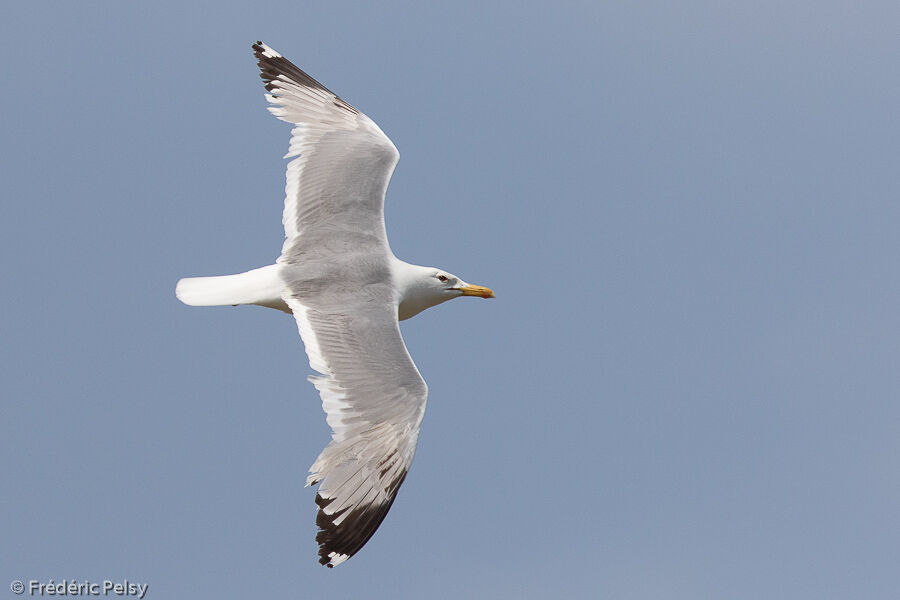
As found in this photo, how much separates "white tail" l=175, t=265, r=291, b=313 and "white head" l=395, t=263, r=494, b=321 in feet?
3.54

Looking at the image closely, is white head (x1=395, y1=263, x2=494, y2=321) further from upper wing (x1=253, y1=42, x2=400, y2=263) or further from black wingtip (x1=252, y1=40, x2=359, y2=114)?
black wingtip (x1=252, y1=40, x2=359, y2=114)

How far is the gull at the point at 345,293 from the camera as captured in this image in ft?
31.9

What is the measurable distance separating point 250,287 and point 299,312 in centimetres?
63

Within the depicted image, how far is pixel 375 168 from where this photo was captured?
1221 centimetres

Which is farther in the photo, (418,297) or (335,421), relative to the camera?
(418,297)

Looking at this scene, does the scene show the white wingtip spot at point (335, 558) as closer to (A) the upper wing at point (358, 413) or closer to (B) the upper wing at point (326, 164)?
(A) the upper wing at point (358, 413)

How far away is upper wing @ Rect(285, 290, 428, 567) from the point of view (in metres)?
9.63

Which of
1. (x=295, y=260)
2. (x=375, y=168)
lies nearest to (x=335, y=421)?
(x=295, y=260)

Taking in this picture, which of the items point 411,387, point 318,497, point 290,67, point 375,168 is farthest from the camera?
point 290,67

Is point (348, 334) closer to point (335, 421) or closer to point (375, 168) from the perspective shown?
point (335, 421)

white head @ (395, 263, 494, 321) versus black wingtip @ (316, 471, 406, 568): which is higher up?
white head @ (395, 263, 494, 321)

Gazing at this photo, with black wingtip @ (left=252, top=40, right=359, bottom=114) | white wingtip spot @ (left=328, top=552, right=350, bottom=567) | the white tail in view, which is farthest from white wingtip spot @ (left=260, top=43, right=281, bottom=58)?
white wingtip spot @ (left=328, top=552, right=350, bottom=567)

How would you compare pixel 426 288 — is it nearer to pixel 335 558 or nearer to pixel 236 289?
pixel 236 289

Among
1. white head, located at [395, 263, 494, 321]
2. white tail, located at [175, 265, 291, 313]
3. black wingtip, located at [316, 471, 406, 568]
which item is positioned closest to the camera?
black wingtip, located at [316, 471, 406, 568]
